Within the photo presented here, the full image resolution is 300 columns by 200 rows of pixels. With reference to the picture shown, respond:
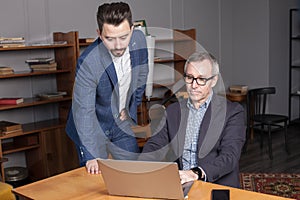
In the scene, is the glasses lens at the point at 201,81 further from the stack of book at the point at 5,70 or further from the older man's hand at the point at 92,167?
the stack of book at the point at 5,70

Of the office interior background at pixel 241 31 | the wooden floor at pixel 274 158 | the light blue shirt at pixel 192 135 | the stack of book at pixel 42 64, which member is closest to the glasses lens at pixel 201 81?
the light blue shirt at pixel 192 135

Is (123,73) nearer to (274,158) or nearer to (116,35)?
(116,35)

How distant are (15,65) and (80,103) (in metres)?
2.32

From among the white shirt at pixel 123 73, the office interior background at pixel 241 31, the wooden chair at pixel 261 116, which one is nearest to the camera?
the white shirt at pixel 123 73

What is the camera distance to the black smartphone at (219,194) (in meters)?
1.73

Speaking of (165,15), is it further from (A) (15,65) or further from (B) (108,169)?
(B) (108,169)

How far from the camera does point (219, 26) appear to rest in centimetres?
652

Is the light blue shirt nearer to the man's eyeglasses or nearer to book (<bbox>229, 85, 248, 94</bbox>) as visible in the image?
the man's eyeglasses

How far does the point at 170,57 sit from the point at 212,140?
3.52m

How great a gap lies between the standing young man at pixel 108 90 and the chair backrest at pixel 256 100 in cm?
325

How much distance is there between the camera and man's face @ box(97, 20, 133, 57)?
211 centimetres

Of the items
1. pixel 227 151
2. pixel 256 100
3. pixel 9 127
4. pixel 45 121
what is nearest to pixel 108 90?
→ pixel 227 151

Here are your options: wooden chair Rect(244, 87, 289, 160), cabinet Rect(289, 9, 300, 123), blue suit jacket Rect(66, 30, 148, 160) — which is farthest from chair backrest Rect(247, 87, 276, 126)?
blue suit jacket Rect(66, 30, 148, 160)

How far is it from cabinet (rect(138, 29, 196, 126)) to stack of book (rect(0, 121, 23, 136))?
184cm
